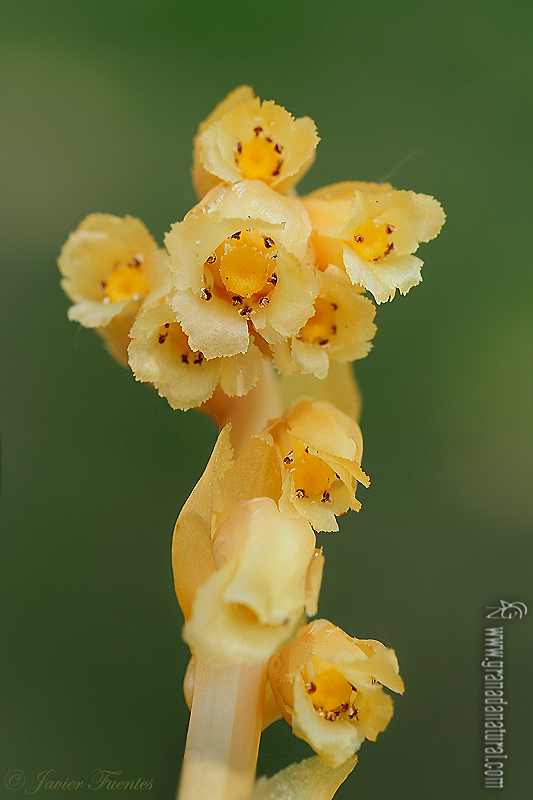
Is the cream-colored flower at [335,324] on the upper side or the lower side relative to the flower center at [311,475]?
upper

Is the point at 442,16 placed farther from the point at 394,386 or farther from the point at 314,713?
the point at 314,713

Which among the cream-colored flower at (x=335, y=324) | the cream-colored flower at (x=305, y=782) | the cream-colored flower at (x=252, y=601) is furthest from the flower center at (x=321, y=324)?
the cream-colored flower at (x=305, y=782)

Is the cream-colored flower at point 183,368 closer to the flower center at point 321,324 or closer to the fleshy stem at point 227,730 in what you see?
the flower center at point 321,324

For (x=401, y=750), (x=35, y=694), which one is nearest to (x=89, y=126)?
(x=35, y=694)

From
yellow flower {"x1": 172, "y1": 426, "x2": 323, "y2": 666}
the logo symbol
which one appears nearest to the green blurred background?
the logo symbol

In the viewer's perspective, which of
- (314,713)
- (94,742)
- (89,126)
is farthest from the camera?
(89,126)

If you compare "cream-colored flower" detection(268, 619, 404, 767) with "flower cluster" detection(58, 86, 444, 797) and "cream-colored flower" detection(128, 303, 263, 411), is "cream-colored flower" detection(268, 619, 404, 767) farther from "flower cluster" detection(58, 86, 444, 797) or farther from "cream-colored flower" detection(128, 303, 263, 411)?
"cream-colored flower" detection(128, 303, 263, 411)

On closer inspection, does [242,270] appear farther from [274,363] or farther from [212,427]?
[212,427]
